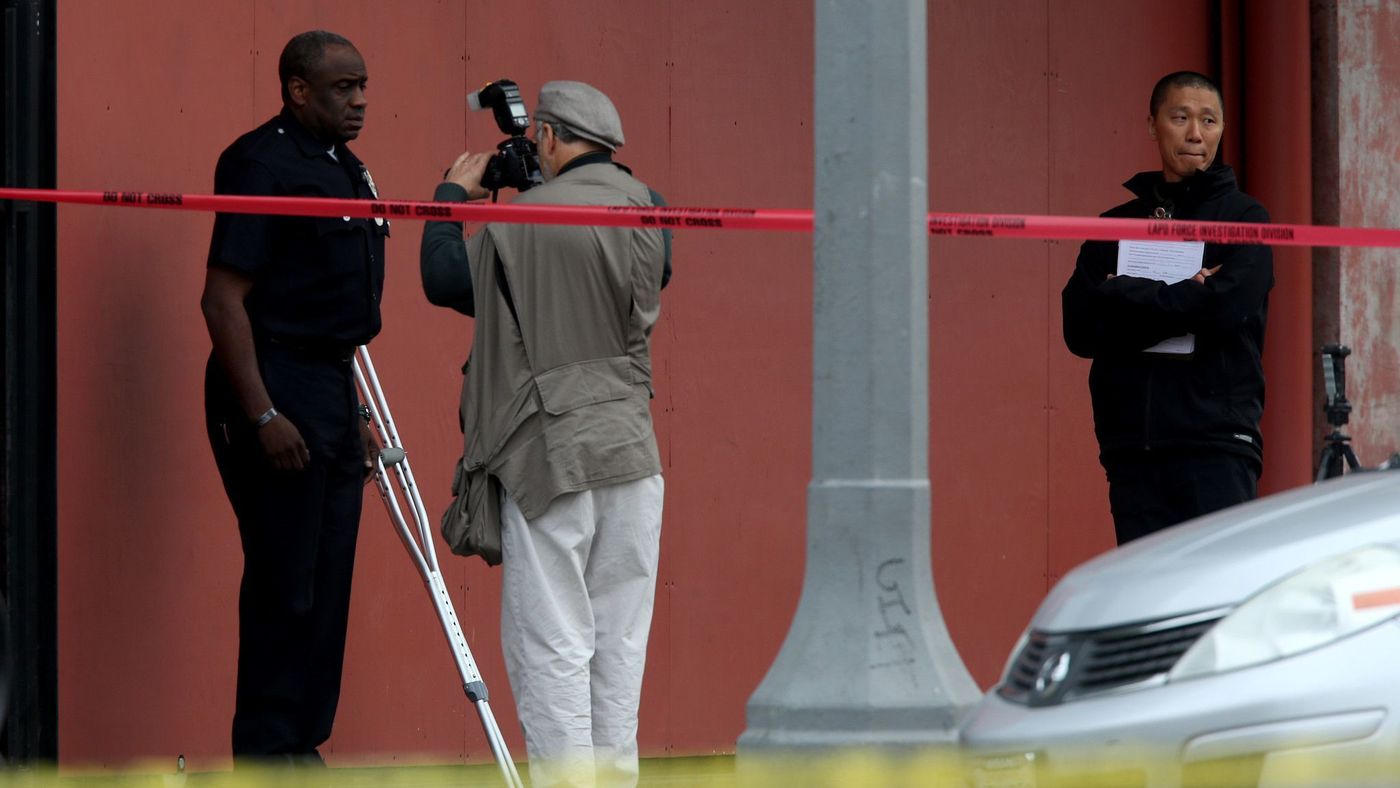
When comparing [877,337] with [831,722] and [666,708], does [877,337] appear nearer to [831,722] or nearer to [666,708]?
→ [831,722]

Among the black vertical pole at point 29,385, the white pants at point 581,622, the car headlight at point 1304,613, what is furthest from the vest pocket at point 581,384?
the car headlight at point 1304,613

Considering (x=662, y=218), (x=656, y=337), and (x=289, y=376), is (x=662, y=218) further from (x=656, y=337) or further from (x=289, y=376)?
(x=656, y=337)

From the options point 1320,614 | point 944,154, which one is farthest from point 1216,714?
point 944,154

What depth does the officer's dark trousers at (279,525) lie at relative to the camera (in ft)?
19.6

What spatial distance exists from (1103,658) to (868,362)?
838 millimetres

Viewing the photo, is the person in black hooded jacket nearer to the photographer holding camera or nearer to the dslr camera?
the photographer holding camera

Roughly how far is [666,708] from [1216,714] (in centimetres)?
405

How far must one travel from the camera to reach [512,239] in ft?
18.8

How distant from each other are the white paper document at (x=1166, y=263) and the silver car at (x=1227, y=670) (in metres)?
1.97

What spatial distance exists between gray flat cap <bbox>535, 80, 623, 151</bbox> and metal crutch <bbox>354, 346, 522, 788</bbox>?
0.93 m

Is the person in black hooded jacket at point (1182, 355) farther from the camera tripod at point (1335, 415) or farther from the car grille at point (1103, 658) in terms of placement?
the car grille at point (1103, 658)

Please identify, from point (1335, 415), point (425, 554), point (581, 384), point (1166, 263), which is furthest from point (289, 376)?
point (1335, 415)

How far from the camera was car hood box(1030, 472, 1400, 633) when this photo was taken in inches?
150

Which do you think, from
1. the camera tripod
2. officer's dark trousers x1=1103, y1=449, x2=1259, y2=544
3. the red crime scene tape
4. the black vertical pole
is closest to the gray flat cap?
the red crime scene tape
